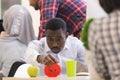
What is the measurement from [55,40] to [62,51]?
0.13 metres

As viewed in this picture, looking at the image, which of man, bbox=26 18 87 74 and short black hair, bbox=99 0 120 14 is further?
man, bbox=26 18 87 74

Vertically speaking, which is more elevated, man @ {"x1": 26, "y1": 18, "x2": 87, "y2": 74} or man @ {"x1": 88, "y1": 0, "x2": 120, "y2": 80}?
man @ {"x1": 88, "y1": 0, "x2": 120, "y2": 80}

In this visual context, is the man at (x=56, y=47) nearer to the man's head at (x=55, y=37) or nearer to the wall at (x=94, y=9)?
the man's head at (x=55, y=37)

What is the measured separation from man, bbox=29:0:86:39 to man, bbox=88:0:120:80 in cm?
177

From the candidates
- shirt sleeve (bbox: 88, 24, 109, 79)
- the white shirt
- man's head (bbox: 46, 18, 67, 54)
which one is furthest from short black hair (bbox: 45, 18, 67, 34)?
shirt sleeve (bbox: 88, 24, 109, 79)

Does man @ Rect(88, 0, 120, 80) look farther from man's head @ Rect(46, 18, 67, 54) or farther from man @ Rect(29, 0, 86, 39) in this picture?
man @ Rect(29, 0, 86, 39)

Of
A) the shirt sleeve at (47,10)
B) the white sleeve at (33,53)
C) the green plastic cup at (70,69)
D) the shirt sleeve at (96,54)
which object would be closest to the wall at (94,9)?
the green plastic cup at (70,69)

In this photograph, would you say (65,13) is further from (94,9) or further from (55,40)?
(94,9)

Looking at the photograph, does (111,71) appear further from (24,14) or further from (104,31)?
(24,14)

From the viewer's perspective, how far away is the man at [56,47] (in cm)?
247

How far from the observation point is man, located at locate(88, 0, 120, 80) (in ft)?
3.69

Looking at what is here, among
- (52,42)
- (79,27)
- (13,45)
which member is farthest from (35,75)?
(13,45)

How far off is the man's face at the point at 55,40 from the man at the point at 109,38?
1300 millimetres

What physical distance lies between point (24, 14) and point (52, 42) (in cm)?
112
